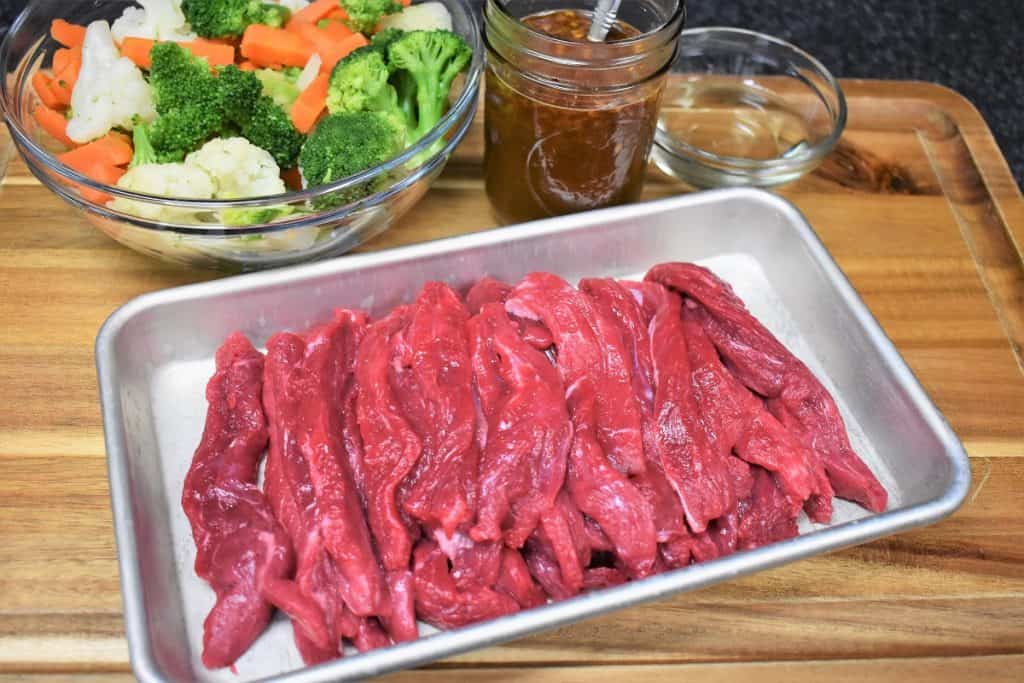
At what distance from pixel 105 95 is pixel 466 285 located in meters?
1.26

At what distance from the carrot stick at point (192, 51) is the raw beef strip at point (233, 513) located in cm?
101

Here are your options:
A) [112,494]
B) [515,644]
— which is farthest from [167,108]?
[515,644]

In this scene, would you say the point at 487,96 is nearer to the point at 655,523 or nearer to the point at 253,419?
the point at 253,419

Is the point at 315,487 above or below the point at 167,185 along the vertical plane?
below

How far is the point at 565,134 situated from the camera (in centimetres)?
271

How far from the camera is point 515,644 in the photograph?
2209 millimetres

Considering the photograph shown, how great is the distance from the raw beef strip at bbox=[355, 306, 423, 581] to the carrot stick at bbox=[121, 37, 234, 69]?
1.13m

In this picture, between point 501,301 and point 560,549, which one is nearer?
point 560,549

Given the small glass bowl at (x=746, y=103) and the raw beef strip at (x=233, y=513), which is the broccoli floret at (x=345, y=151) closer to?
the raw beef strip at (x=233, y=513)

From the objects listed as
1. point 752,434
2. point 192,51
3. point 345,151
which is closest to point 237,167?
point 345,151

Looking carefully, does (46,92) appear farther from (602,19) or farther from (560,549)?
(560,549)

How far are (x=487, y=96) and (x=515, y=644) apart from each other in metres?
1.70

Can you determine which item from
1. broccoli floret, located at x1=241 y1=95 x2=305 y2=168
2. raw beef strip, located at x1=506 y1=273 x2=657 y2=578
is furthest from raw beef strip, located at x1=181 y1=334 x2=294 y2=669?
raw beef strip, located at x1=506 y1=273 x2=657 y2=578

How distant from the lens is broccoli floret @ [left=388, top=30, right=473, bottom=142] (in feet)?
9.27
